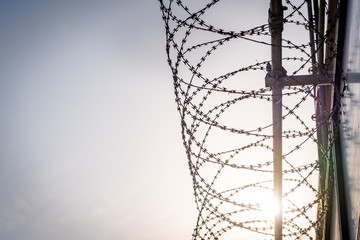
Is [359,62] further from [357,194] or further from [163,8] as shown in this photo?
[163,8]

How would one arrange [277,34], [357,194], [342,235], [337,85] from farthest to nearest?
[342,235] < [337,85] < [357,194] < [277,34]

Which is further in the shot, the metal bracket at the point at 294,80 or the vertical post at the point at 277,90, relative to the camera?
the metal bracket at the point at 294,80

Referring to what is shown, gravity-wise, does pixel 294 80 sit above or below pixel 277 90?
above

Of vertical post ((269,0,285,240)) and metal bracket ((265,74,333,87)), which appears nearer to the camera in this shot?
vertical post ((269,0,285,240))

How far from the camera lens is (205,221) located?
4504 millimetres

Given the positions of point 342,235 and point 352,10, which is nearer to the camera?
point 352,10

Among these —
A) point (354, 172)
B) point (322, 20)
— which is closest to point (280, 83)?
point (354, 172)

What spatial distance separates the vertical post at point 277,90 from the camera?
13.4ft

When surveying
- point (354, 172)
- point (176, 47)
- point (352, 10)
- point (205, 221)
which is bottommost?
point (205, 221)

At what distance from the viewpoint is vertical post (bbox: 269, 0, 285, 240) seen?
4098mm

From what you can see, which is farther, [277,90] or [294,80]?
[294,80]

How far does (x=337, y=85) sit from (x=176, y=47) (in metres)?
2.52

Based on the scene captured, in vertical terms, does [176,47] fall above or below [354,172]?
above

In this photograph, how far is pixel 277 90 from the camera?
437 centimetres
